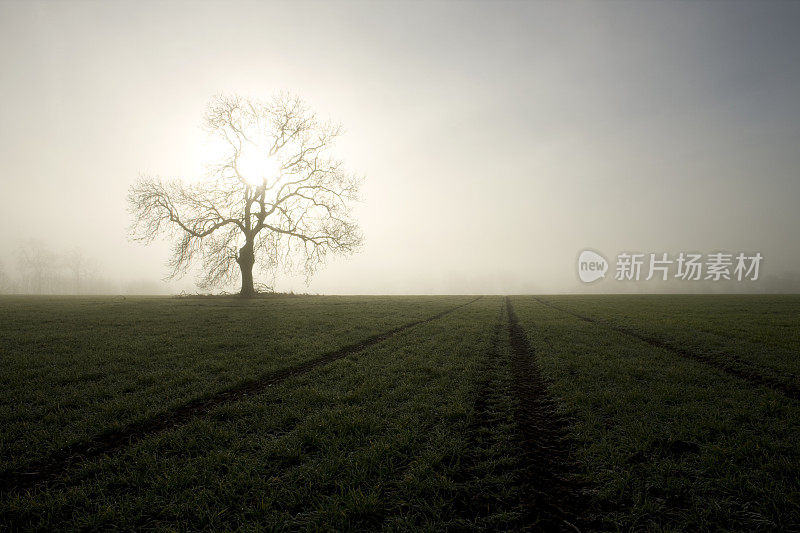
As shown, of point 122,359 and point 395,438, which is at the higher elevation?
point 122,359

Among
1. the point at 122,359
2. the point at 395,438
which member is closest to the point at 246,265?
the point at 122,359

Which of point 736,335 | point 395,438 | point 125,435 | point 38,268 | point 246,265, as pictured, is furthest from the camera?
point 38,268

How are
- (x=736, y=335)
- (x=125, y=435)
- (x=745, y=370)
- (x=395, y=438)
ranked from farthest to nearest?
(x=736, y=335) < (x=745, y=370) < (x=125, y=435) < (x=395, y=438)

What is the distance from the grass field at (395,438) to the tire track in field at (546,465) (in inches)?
1.3

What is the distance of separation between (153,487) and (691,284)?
17299cm

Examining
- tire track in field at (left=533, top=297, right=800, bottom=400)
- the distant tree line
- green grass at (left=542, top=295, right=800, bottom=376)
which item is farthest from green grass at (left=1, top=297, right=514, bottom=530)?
the distant tree line

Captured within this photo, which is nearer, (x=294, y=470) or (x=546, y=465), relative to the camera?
(x=294, y=470)

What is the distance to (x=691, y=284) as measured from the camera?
5148 inches

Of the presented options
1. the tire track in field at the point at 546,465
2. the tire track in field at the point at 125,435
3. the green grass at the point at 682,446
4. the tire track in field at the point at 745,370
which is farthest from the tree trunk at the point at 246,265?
the tire track in field at the point at 745,370

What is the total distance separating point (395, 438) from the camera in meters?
5.89

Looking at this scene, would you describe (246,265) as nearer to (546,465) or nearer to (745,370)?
(546,465)

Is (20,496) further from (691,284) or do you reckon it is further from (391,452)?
(691,284)

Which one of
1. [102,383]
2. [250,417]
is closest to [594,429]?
[250,417]

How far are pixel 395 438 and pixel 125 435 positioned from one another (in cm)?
510
